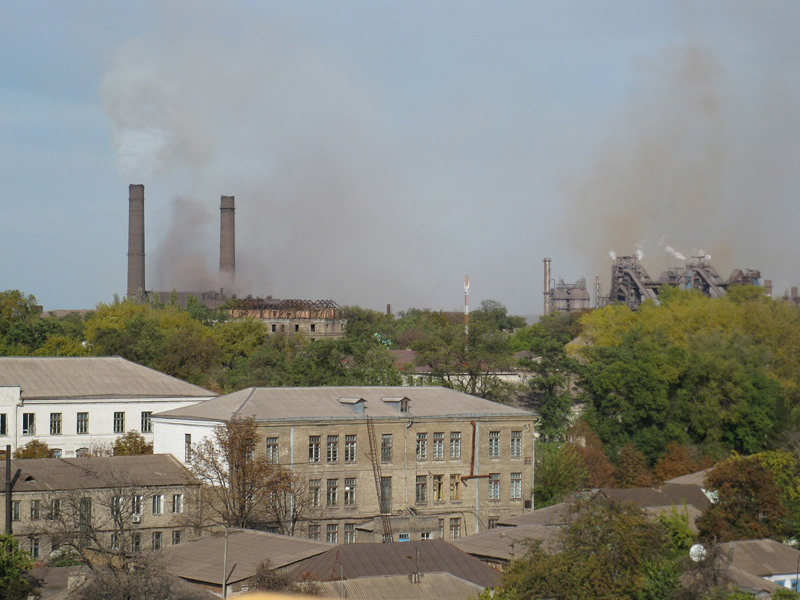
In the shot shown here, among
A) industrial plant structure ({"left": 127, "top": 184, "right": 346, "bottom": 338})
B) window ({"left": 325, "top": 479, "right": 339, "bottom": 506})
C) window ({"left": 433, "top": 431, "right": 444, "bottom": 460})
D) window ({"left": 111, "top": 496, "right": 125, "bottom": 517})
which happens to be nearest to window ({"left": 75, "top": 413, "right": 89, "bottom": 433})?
window ({"left": 325, "top": 479, "right": 339, "bottom": 506})

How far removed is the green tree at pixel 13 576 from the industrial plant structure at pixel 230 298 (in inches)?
4188

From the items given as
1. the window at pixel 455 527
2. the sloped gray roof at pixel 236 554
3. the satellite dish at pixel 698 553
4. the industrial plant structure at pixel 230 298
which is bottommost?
the window at pixel 455 527

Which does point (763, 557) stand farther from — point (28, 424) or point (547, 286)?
point (547, 286)

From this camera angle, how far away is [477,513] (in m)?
59.1

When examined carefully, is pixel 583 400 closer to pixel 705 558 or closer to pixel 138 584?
pixel 705 558

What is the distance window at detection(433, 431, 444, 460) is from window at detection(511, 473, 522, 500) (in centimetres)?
394

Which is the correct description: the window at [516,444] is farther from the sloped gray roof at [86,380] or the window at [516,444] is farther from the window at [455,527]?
the sloped gray roof at [86,380]

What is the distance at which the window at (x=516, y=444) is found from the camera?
61.2 metres

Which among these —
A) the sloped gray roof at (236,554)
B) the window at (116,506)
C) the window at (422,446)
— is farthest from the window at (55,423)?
the sloped gray roof at (236,554)

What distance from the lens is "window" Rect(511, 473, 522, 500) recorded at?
60594mm

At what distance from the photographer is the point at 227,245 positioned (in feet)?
537

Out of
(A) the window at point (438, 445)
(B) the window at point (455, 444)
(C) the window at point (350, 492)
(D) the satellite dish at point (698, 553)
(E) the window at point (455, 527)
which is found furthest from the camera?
(B) the window at point (455, 444)

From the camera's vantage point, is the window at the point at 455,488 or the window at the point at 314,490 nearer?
the window at the point at 314,490

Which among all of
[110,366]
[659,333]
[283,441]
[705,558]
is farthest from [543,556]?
[659,333]
